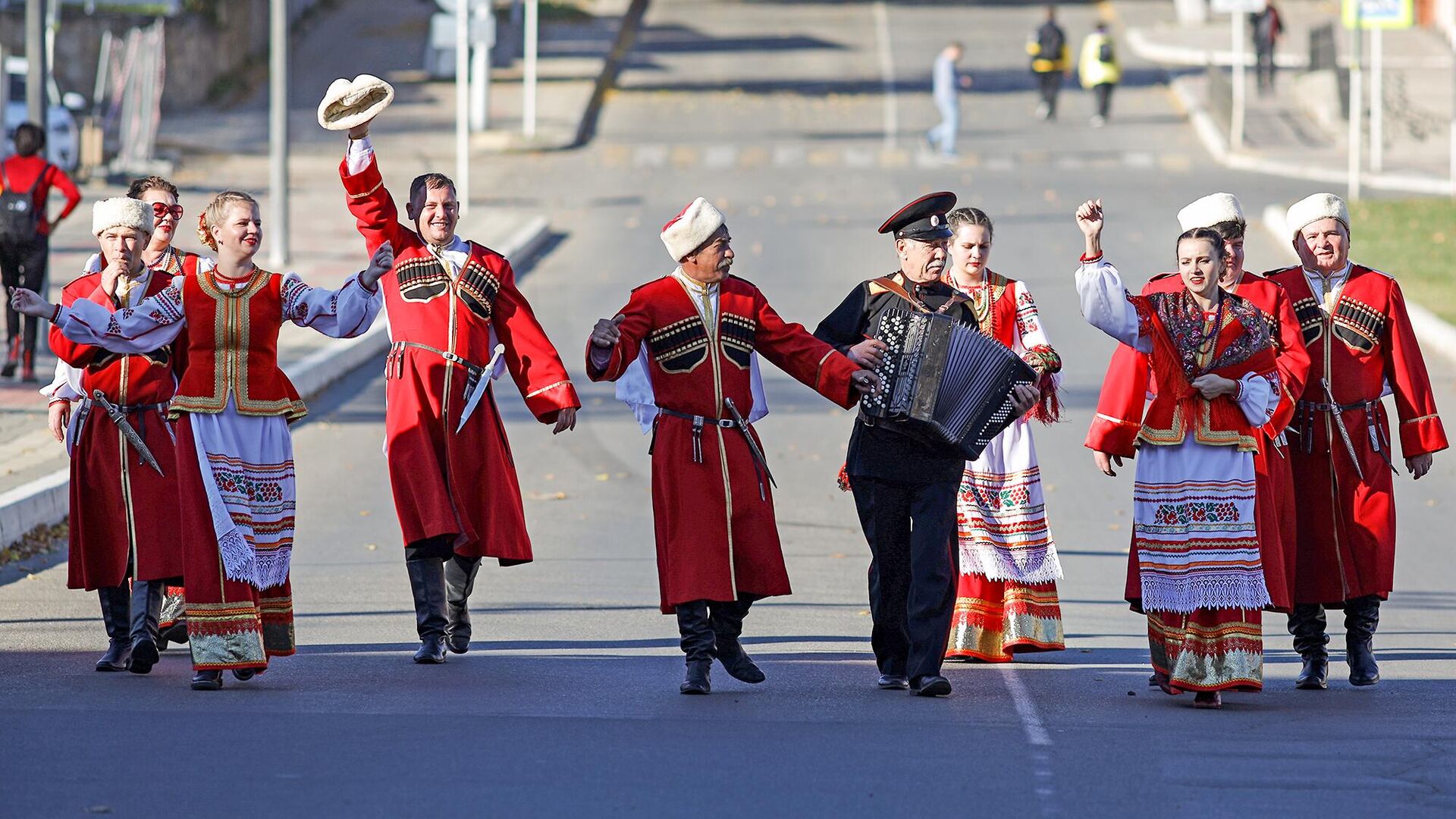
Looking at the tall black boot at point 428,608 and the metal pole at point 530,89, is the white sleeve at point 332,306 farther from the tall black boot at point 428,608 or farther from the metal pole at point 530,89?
the metal pole at point 530,89

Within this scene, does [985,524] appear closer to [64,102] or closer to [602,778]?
[602,778]

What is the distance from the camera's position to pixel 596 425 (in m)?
16.7

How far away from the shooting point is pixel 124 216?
8609mm

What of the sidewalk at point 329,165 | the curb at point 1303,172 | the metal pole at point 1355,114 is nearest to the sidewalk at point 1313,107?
the curb at point 1303,172

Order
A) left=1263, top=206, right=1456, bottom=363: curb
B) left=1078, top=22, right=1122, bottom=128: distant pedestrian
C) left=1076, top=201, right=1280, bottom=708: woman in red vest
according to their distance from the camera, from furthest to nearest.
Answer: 1. left=1078, top=22, right=1122, bottom=128: distant pedestrian
2. left=1263, top=206, right=1456, bottom=363: curb
3. left=1076, top=201, right=1280, bottom=708: woman in red vest

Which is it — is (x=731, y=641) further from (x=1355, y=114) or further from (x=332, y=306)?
(x=1355, y=114)

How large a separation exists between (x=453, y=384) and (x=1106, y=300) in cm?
272

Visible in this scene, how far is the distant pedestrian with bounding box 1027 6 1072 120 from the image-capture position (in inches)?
1547

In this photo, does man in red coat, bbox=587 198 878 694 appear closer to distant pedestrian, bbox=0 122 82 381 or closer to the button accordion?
the button accordion

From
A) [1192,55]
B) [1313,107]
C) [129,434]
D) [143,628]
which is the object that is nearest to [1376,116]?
[1313,107]

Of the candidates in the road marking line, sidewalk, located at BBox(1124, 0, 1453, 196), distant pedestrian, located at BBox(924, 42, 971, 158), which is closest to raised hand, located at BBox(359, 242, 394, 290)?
sidewalk, located at BBox(1124, 0, 1453, 196)

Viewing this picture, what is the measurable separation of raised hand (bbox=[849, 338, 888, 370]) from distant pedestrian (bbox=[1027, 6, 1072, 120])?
104ft

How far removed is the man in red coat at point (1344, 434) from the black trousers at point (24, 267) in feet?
35.7

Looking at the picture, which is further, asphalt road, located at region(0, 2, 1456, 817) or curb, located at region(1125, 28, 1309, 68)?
curb, located at region(1125, 28, 1309, 68)
